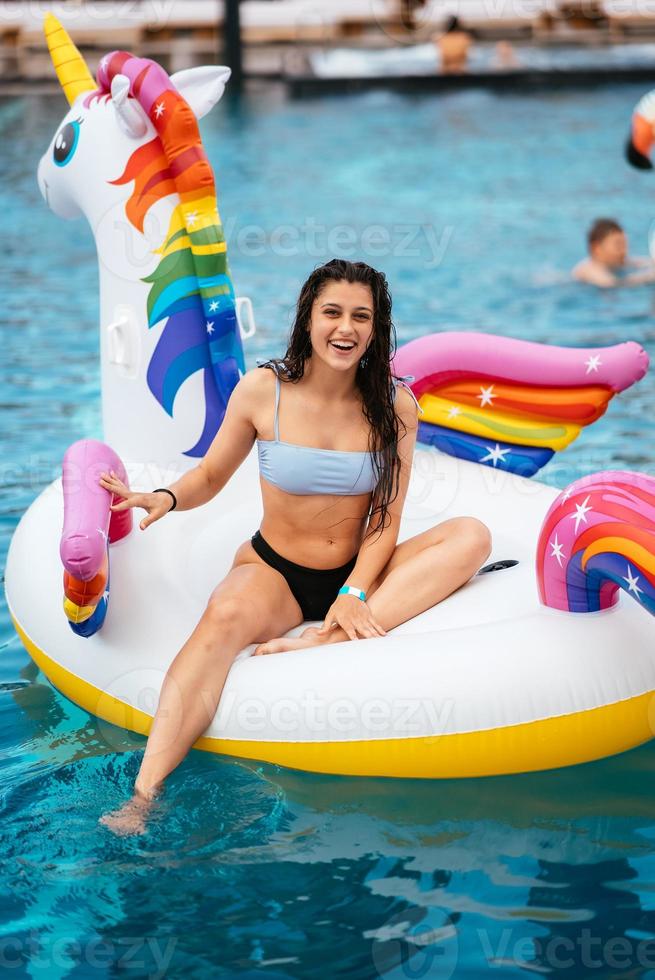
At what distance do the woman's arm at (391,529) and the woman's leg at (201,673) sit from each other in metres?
0.21

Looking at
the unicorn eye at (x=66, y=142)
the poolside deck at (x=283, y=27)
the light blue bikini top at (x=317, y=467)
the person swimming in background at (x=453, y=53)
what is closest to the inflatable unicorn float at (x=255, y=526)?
the unicorn eye at (x=66, y=142)

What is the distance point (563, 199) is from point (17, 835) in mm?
8063

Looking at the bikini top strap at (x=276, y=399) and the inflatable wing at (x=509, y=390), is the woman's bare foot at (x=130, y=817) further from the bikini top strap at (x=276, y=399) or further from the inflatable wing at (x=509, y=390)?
the inflatable wing at (x=509, y=390)

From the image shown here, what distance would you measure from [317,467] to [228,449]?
0.21 meters

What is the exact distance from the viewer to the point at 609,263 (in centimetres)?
738

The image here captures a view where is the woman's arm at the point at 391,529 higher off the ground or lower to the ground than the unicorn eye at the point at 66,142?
lower

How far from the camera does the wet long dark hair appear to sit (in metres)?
3.04

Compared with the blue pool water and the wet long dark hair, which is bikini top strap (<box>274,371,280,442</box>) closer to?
the wet long dark hair

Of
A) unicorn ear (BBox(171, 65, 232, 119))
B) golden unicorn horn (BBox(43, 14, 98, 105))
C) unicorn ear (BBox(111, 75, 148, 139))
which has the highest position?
golden unicorn horn (BBox(43, 14, 98, 105))

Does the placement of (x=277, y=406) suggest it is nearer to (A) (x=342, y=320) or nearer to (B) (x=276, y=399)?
(B) (x=276, y=399)

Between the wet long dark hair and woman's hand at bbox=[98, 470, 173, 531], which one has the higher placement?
the wet long dark hair

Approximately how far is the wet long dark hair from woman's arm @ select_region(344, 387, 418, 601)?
0.05 feet

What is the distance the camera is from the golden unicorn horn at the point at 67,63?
3904 mm

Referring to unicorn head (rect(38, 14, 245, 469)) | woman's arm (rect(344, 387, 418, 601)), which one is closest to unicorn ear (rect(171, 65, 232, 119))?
unicorn head (rect(38, 14, 245, 469))
